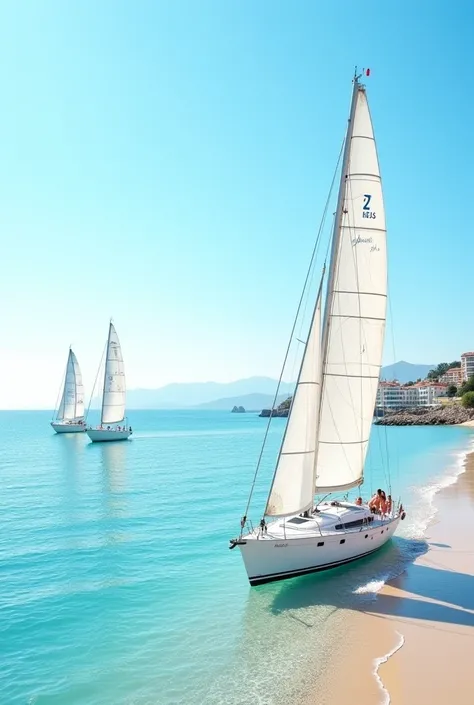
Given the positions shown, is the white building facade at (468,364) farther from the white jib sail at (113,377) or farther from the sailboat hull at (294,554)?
the sailboat hull at (294,554)

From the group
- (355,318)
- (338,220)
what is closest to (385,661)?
(355,318)

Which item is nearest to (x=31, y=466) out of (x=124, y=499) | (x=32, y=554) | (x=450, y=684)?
(x=124, y=499)

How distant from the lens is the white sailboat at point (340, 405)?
1791cm

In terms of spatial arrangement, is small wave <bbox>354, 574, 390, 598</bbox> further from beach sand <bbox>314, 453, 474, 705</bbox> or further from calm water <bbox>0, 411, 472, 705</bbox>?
beach sand <bbox>314, 453, 474, 705</bbox>

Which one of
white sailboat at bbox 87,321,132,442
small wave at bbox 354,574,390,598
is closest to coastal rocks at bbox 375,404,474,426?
white sailboat at bbox 87,321,132,442

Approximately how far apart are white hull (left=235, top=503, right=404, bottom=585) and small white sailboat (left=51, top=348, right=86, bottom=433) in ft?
251

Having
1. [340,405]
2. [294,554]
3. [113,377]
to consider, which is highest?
[113,377]

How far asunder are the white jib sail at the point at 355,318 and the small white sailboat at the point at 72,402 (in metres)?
74.7

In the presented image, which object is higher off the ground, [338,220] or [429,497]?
[338,220]

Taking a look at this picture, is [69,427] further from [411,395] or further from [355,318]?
[411,395]

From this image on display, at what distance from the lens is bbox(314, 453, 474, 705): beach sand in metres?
11.3

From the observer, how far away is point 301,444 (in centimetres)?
1862

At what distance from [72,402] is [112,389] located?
2128 centimetres

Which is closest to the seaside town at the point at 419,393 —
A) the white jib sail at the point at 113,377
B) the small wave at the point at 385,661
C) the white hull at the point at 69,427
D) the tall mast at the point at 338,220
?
the white hull at the point at 69,427
